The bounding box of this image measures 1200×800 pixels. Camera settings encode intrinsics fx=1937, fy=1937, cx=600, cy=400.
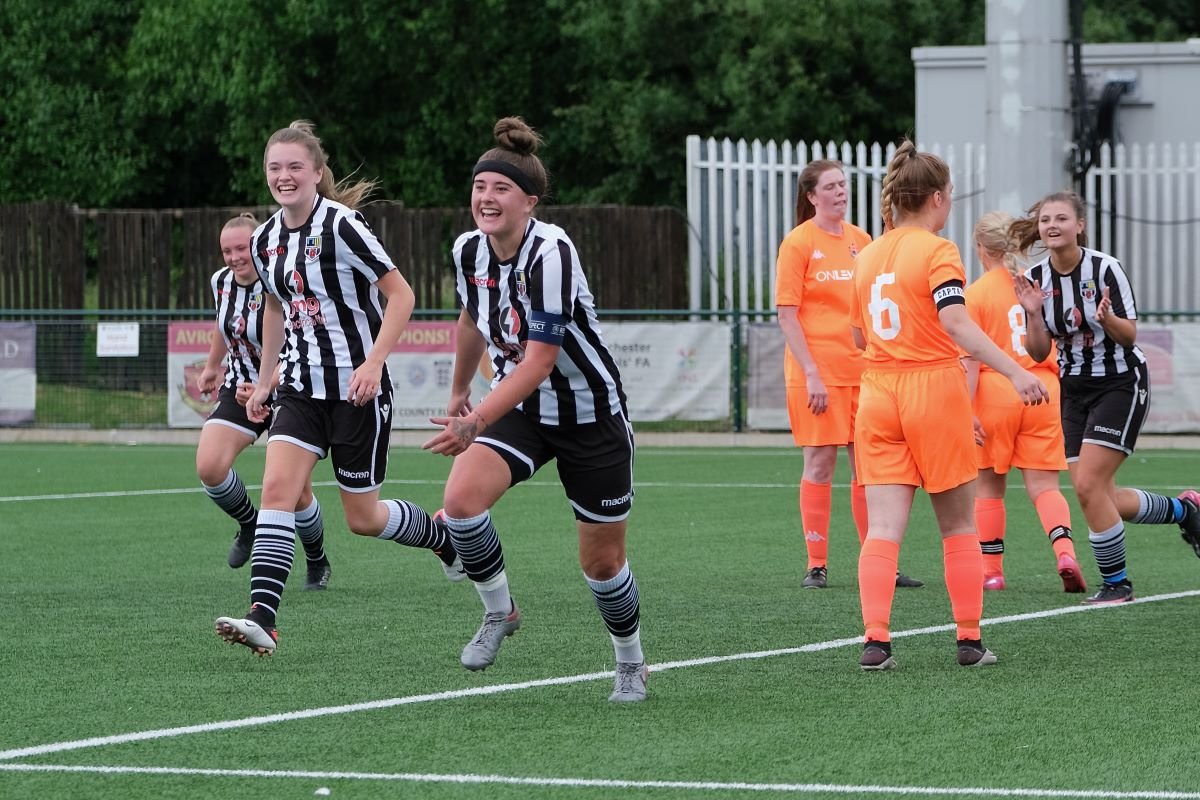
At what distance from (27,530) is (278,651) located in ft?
17.2

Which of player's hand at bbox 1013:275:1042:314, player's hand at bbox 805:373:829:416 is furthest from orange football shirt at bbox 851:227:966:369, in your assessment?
player's hand at bbox 805:373:829:416

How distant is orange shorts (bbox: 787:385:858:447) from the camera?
966 centimetres

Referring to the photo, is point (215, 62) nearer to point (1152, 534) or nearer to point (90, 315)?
point (90, 315)

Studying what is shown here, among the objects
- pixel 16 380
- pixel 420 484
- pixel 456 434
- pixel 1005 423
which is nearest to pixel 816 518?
pixel 1005 423

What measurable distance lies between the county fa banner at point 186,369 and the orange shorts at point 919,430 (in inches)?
585

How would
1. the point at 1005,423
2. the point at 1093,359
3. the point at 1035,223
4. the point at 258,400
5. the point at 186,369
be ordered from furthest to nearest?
the point at 186,369 → the point at 1005,423 → the point at 1093,359 → the point at 1035,223 → the point at 258,400

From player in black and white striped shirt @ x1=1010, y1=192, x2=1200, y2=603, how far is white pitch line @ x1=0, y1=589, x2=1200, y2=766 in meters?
0.46

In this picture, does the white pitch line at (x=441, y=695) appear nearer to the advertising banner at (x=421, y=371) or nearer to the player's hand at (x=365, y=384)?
the player's hand at (x=365, y=384)

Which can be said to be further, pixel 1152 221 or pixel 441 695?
pixel 1152 221

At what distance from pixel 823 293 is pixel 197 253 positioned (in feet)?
51.9

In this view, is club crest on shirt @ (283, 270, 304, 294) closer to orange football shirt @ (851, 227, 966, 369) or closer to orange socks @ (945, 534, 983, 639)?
orange football shirt @ (851, 227, 966, 369)

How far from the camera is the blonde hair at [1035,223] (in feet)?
28.2

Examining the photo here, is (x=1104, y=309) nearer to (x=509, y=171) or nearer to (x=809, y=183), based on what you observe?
(x=809, y=183)

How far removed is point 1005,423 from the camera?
929 centimetres
